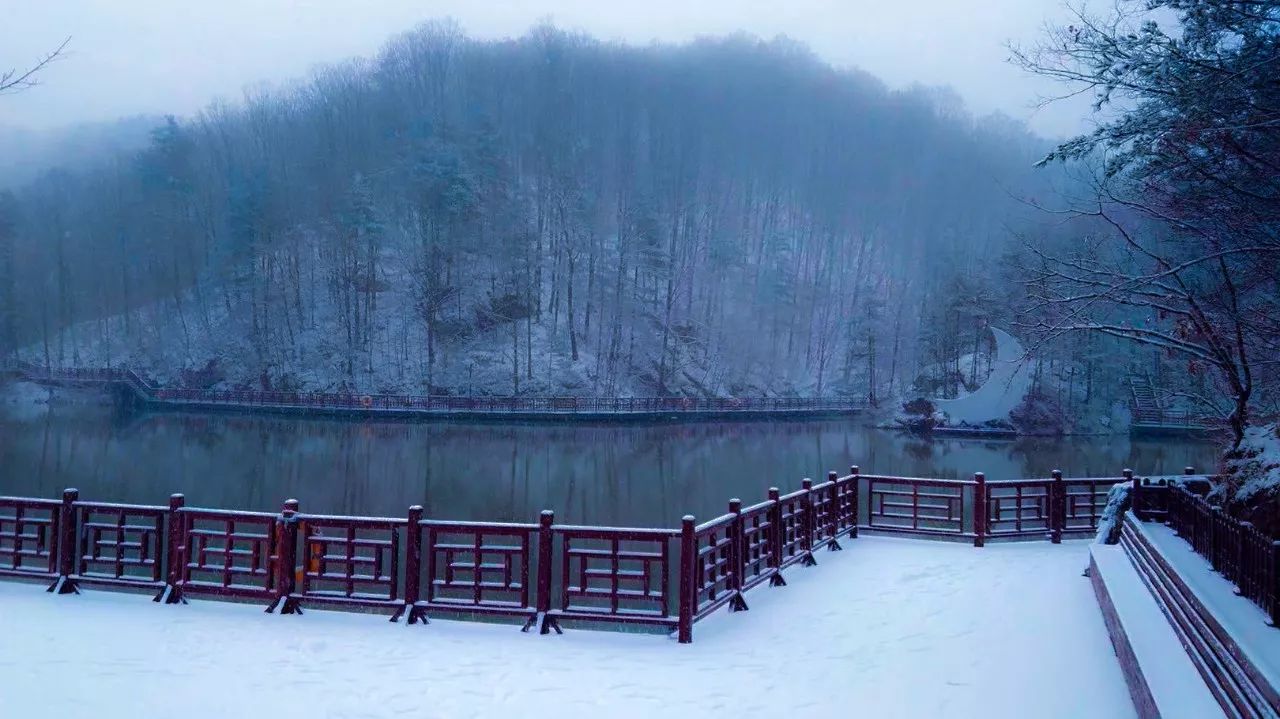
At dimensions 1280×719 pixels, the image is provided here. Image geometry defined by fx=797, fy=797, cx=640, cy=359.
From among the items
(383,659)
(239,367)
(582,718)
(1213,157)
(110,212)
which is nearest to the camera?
(582,718)

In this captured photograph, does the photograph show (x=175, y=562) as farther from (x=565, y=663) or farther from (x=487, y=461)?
(x=487, y=461)

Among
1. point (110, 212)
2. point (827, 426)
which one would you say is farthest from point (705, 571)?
point (110, 212)

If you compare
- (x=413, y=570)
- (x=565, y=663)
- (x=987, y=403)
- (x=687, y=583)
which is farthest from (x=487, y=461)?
(x=987, y=403)

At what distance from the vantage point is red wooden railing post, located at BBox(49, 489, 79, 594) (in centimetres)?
946

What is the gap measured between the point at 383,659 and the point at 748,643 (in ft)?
11.7

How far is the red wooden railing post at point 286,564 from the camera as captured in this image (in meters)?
8.82

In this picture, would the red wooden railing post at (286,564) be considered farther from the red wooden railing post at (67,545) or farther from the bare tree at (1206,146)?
the bare tree at (1206,146)

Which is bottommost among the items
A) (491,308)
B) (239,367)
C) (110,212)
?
(239,367)

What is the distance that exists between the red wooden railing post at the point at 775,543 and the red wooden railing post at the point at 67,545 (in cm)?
851

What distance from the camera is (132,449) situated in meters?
31.9

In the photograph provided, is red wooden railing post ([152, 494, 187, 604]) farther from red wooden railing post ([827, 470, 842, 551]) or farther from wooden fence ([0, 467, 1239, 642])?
red wooden railing post ([827, 470, 842, 551])

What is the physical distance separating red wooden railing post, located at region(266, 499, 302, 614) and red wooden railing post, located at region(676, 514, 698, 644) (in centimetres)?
427

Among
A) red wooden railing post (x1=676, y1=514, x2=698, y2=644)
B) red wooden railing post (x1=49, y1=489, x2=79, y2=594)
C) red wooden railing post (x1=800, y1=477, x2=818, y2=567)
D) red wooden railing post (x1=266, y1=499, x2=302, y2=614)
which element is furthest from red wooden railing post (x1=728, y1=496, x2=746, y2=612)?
red wooden railing post (x1=49, y1=489, x2=79, y2=594)

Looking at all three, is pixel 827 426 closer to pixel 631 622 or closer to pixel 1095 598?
pixel 1095 598
